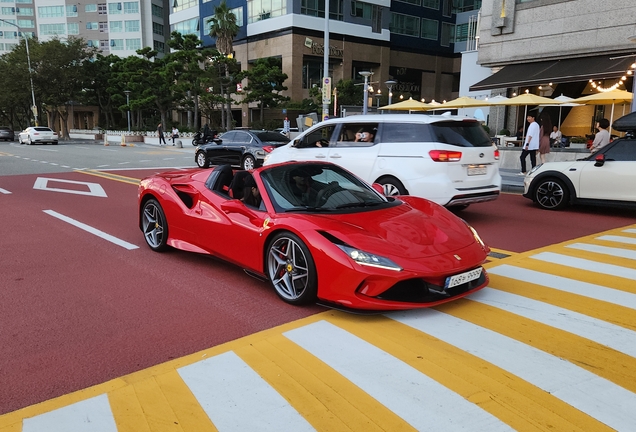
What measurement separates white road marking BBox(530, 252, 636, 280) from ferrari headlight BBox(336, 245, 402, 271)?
3.10 m

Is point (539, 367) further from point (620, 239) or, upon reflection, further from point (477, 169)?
point (477, 169)

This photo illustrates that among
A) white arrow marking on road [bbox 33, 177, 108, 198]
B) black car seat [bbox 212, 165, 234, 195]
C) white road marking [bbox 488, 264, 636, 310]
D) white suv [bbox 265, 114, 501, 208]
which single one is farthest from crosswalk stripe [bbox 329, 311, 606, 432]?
white arrow marking on road [bbox 33, 177, 108, 198]

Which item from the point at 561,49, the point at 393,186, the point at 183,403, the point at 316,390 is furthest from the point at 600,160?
the point at 561,49

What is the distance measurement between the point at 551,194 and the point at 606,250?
142 inches

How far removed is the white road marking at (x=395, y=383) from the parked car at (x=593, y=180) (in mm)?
7599

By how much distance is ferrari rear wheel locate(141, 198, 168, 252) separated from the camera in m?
6.45

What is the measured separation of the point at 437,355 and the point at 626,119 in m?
9.79

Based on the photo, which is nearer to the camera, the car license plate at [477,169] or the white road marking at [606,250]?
the white road marking at [606,250]

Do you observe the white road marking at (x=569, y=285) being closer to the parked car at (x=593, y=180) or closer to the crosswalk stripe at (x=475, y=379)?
the crosswalk stripe at (x=475, y=379)

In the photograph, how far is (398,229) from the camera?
15.1 feet

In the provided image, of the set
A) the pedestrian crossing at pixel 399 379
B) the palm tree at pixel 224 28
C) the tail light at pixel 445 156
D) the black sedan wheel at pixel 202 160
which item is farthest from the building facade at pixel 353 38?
the pedestrian crossing at pixel 399 379

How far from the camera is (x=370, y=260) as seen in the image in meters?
4.12

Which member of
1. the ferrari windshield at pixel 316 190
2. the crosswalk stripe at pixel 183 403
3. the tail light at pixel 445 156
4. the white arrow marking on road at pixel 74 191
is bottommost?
the white arrow marking on road at pixel 74 191

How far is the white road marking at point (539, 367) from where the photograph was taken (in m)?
2.92
